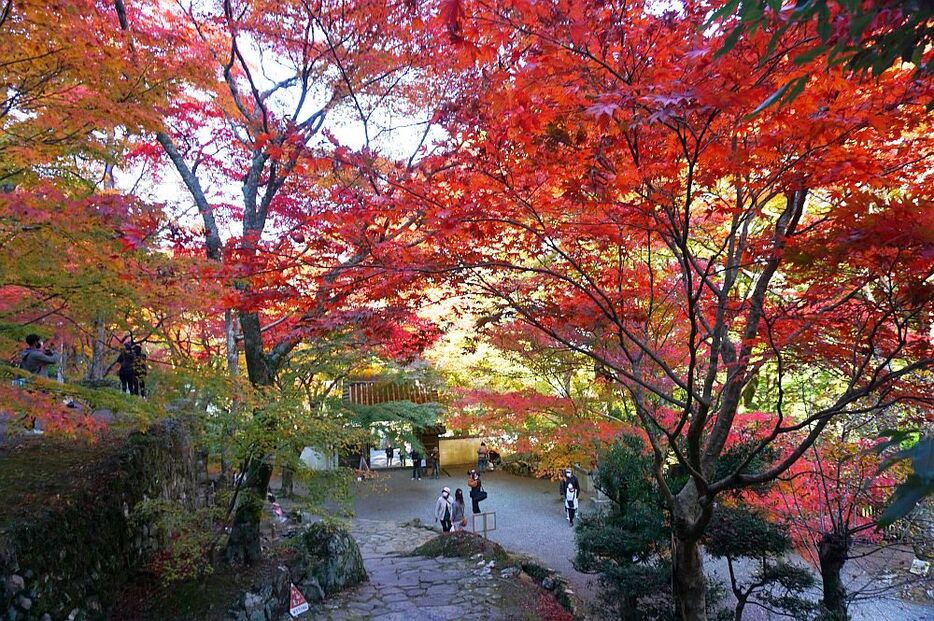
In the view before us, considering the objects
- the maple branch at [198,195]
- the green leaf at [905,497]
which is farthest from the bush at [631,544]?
the green leaf at [905,497]

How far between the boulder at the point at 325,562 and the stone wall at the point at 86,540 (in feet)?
6.70

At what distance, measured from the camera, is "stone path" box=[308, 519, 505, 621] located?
7.50 meters

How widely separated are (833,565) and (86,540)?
901 centimetres

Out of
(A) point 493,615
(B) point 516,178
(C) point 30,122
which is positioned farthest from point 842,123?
(A) point 493,615

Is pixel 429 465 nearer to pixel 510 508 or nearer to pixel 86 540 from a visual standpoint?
pixel 510 508

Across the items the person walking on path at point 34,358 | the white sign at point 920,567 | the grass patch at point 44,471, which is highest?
the person walking on path at point 34,358

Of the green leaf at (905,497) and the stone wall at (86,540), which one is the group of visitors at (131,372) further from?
the green leaf at (905,497)

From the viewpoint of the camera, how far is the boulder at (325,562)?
8.12 metres

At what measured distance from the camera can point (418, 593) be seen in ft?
27.5

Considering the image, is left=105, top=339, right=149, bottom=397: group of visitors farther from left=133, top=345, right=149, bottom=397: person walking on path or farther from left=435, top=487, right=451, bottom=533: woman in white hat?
left=435, top=487, right=451, bottom=533: woman in white hat

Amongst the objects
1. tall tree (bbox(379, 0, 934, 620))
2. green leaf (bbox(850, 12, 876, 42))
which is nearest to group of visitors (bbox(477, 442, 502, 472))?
tall tree (bbox(379, 0, 934, 620))

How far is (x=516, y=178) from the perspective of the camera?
196 inches

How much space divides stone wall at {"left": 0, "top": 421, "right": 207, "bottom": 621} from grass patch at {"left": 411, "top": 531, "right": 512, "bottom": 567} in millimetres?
4723

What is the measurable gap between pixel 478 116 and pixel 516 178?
2.37 ft
